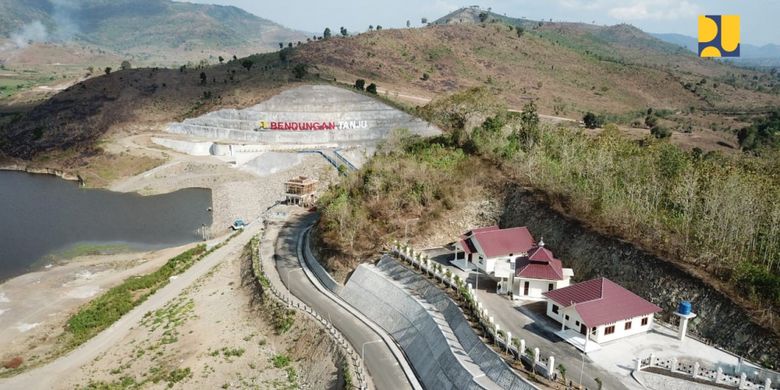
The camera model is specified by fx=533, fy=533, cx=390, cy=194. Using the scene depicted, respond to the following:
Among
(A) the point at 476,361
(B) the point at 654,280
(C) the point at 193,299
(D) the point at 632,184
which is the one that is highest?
(D) the point at 632,184

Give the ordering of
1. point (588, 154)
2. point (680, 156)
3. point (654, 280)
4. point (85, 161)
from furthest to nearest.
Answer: point (85, 161) < point (588, 154) < point (680, 156) < point (654, 280)

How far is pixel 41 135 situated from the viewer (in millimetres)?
111875

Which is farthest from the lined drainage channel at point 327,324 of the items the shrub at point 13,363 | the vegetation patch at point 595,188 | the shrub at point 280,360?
the shrub at point 13,363

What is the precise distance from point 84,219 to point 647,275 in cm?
7288

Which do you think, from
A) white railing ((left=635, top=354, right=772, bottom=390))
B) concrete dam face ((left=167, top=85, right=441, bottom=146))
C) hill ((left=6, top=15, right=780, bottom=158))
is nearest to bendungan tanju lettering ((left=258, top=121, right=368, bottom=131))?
concrete dam face ((left=167, top=85, right=441, bottom=146))

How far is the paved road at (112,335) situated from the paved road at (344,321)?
6.33 m

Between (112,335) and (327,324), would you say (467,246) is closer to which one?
(327,324)

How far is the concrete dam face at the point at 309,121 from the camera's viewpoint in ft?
322

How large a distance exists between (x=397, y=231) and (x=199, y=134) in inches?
2779

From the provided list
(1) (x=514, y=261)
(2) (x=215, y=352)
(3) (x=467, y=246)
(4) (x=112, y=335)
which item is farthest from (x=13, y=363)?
(1) (x=514, y=261)

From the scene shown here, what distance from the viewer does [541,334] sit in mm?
30281

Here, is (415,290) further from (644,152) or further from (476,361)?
(644,152)

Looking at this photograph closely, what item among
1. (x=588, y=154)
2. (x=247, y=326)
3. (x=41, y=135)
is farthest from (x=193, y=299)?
(x=41, y=135)

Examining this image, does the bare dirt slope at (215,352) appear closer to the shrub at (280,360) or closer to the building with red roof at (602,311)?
the shrub at (280,360)
